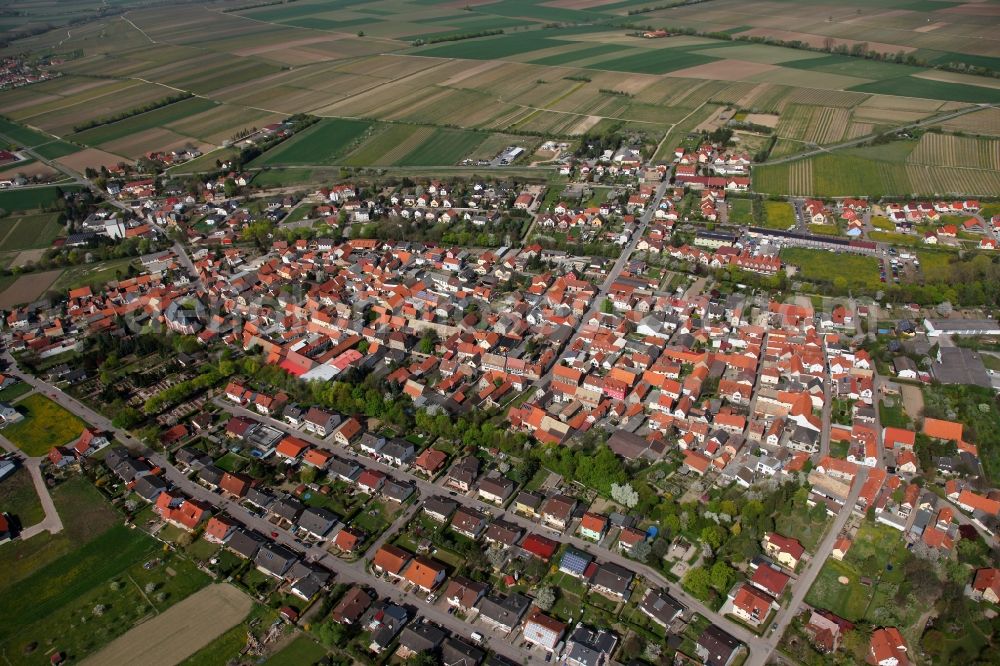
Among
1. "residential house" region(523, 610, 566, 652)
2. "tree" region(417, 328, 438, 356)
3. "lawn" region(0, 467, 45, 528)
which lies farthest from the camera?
"tree" region(417, 328, 438, 356)

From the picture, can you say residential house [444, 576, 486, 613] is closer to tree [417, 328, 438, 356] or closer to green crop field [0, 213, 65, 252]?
tree [417, 328, 438, 356]

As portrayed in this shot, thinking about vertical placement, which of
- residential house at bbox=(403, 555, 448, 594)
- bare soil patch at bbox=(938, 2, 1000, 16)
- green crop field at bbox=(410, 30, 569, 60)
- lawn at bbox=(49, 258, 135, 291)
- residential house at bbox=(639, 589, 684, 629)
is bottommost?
lawn at bbox=(49, 258, 135, 291)

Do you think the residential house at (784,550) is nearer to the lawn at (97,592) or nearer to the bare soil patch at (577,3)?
the lawn at (97,592)

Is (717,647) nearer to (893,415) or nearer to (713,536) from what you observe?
(713,536)

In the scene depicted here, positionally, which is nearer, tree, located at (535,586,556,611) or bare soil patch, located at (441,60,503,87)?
tree, located at (535,586,556,611)

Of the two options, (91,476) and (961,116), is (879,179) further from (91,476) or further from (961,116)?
(91,476)

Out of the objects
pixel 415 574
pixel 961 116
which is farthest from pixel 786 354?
pixel 961 116

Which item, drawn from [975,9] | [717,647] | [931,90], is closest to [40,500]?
[717,647]

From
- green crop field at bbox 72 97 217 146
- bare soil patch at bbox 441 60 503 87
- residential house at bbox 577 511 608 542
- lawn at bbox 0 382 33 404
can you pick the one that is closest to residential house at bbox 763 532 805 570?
residential house at bbox 577 511 608 542
